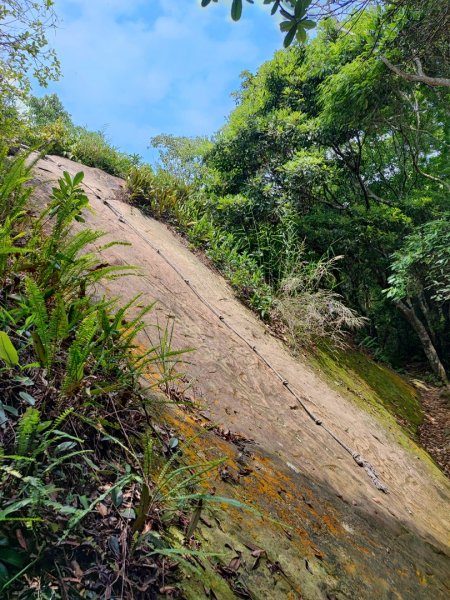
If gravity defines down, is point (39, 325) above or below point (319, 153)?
below

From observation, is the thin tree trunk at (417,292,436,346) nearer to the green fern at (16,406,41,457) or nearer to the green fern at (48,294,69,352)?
the green fern at (48,294,69,352)

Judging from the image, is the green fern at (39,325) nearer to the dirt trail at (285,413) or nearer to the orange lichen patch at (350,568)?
the dirt trail at (285,413)

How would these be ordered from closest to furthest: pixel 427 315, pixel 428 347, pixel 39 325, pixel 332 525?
pixel 39 325
pixel 332 525
pixel 428 347
pixel 427 315

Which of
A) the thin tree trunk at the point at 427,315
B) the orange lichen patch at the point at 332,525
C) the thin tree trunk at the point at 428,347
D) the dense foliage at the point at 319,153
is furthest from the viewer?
the thin tree trunk at the point at 427,315

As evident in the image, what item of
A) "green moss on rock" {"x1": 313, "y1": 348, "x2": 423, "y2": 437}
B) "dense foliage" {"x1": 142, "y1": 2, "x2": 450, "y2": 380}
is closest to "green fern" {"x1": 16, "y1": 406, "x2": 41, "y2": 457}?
"green moss on rock" {"x1": 313, "y1": 348, "x2": 423, "y2": 437}

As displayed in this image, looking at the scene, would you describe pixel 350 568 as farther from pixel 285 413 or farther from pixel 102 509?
pixel 285 413

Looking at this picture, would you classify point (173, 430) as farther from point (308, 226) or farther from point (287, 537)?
point (308, 226)

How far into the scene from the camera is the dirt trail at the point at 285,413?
2.49m

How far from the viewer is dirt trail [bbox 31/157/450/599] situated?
249 cm

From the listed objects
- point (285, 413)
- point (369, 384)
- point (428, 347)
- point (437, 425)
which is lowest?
point (285, 413)

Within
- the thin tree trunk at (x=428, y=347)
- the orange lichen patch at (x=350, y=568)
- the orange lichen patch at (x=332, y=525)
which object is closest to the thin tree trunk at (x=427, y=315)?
the thin tree trunk at (x=428, y=347)

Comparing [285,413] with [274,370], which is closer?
[285,413]

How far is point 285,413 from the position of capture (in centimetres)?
323

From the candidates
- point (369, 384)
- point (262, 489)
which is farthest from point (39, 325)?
point (369, 384)
